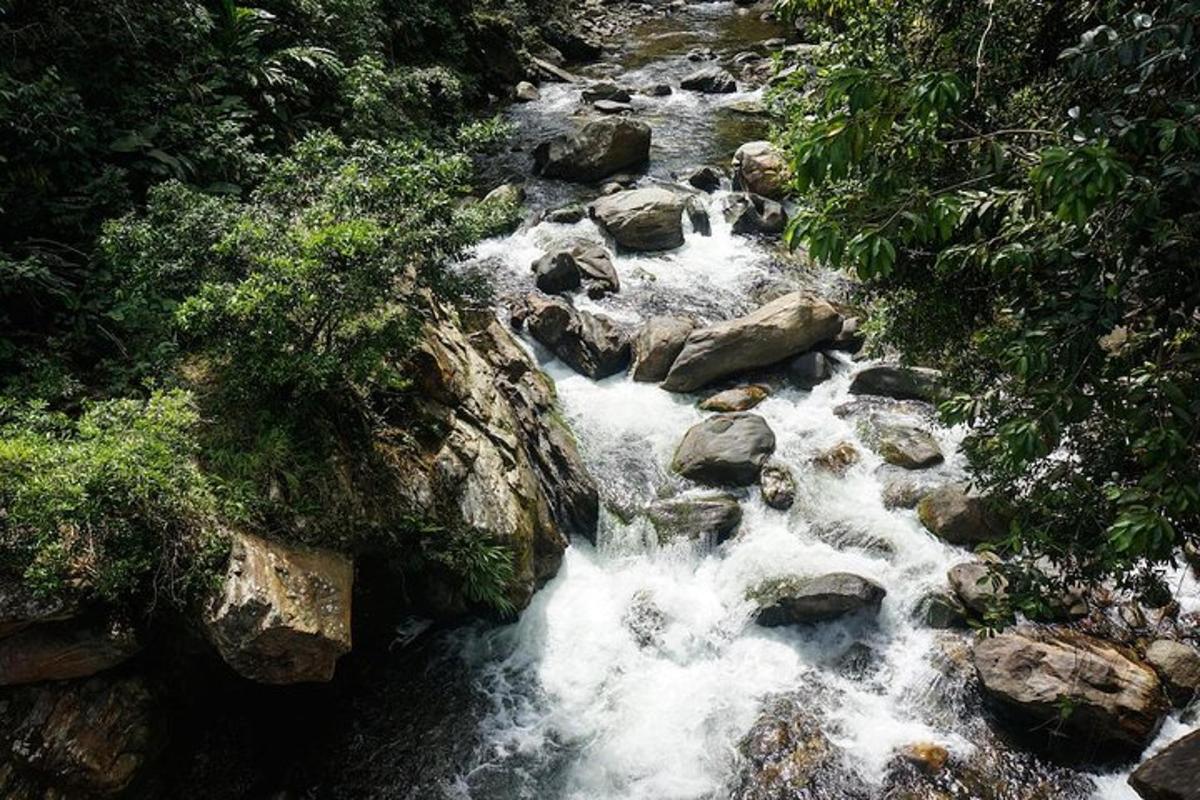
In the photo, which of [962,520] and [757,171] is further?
[757,171]

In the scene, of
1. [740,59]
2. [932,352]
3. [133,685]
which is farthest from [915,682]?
[740,59]

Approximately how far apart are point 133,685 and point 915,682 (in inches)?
298

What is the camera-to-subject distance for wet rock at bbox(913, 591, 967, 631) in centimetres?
798

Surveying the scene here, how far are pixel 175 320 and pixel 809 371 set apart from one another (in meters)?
8.75

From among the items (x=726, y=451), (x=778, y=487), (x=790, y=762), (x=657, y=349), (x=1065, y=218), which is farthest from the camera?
(x=657, y=349)

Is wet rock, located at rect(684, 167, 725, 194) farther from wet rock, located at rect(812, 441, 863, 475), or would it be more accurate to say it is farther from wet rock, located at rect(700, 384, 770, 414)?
wet rock, located at rect(812, 441, 863, 475)

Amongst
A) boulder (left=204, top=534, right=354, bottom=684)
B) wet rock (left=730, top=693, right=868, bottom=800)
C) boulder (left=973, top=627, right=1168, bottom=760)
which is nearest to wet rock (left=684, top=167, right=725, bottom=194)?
boulder (left=973, top=627, right=1168, bottom=760)

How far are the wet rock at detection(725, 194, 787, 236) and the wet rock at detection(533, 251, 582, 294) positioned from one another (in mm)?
3970

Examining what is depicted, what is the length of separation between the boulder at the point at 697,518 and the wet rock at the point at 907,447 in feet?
7.75

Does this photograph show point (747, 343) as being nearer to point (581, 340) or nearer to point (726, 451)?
point (726, 451)

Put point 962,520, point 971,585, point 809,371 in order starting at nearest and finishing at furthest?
1. point 971,585
2. point 962,520
3. point 809,371

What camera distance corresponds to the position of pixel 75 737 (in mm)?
5586

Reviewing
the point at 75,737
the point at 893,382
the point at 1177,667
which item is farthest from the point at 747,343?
the point at 75,737

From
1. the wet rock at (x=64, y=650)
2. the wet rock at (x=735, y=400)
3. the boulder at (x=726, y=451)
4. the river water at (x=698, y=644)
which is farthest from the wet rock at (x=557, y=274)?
the wet rock at (x=64, y=650)
